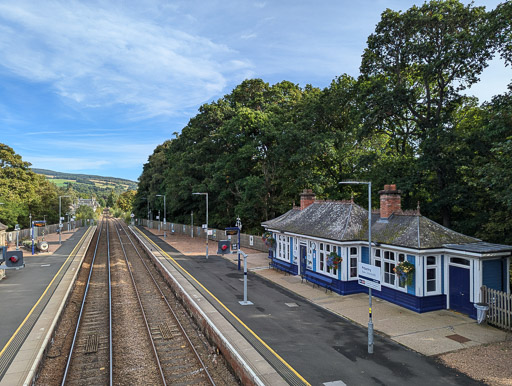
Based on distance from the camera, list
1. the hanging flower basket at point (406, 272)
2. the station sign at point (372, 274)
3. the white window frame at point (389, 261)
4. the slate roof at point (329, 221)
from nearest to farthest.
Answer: the station sign at point (372, 274) → the hanging flower basket at point (406, 272) → the white window frame at point (389, 261) → the slate roof at point (329, 221)

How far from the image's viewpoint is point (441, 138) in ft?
79.0

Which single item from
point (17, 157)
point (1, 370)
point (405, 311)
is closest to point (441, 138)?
point (405, 311)

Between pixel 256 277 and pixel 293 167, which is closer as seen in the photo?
pixel 256 277

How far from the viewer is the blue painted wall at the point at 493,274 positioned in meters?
14.6

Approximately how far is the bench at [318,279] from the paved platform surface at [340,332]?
559mm

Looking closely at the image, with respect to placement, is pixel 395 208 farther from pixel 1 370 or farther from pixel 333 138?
pixel 1 370

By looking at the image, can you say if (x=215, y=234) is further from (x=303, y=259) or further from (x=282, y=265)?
(x=303, y=259)

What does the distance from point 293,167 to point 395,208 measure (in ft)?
63.6

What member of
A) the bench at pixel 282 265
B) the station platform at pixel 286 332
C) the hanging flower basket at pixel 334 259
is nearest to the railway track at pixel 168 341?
the station platform at pixel 286 332

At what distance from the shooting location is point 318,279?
20.6m

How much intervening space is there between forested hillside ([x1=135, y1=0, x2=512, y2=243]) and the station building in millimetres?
3023

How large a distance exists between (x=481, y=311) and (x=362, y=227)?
698 centimetres

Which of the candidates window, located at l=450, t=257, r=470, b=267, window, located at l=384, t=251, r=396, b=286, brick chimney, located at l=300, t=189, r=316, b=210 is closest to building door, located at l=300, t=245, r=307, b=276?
brick chimney, located at l=300, t=189, r=316, b=210

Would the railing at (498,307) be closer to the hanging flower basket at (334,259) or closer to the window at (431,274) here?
the window at (431,274)
